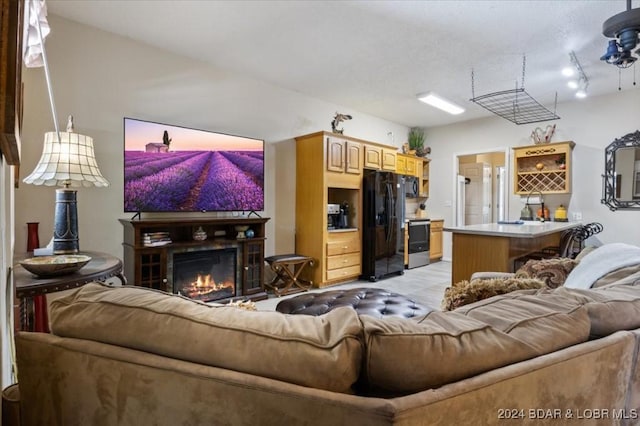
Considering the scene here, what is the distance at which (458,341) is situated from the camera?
0.71 m

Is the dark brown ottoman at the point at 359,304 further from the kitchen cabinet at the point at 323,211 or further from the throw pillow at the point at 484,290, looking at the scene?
the kitchen cabinet at the point at 323,211

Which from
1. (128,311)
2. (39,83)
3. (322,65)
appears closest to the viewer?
(128,311)

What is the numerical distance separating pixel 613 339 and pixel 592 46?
383cm

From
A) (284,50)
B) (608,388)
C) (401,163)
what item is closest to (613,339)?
(608,388)

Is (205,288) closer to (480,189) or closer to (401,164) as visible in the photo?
(401,164)

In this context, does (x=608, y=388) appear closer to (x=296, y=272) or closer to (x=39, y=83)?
(x=296, y=272)

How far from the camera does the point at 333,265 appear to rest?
4613 mm

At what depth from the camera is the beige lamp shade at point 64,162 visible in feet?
6.50

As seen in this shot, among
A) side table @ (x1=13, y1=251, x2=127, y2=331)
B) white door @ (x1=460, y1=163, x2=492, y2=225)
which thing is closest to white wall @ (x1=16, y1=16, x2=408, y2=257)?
side table @ (x1=13, y1=251, x2=127, y2=331)

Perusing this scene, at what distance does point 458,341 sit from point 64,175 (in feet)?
7.64

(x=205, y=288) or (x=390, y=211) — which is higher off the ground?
(x=390, y=211)

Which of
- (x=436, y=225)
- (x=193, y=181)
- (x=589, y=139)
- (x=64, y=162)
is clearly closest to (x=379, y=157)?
(x=436, y=225)

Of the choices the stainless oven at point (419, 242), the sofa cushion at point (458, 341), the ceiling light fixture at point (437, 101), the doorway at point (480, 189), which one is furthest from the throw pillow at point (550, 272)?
the doorway at point (480, 189)

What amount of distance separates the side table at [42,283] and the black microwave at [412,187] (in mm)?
5367
